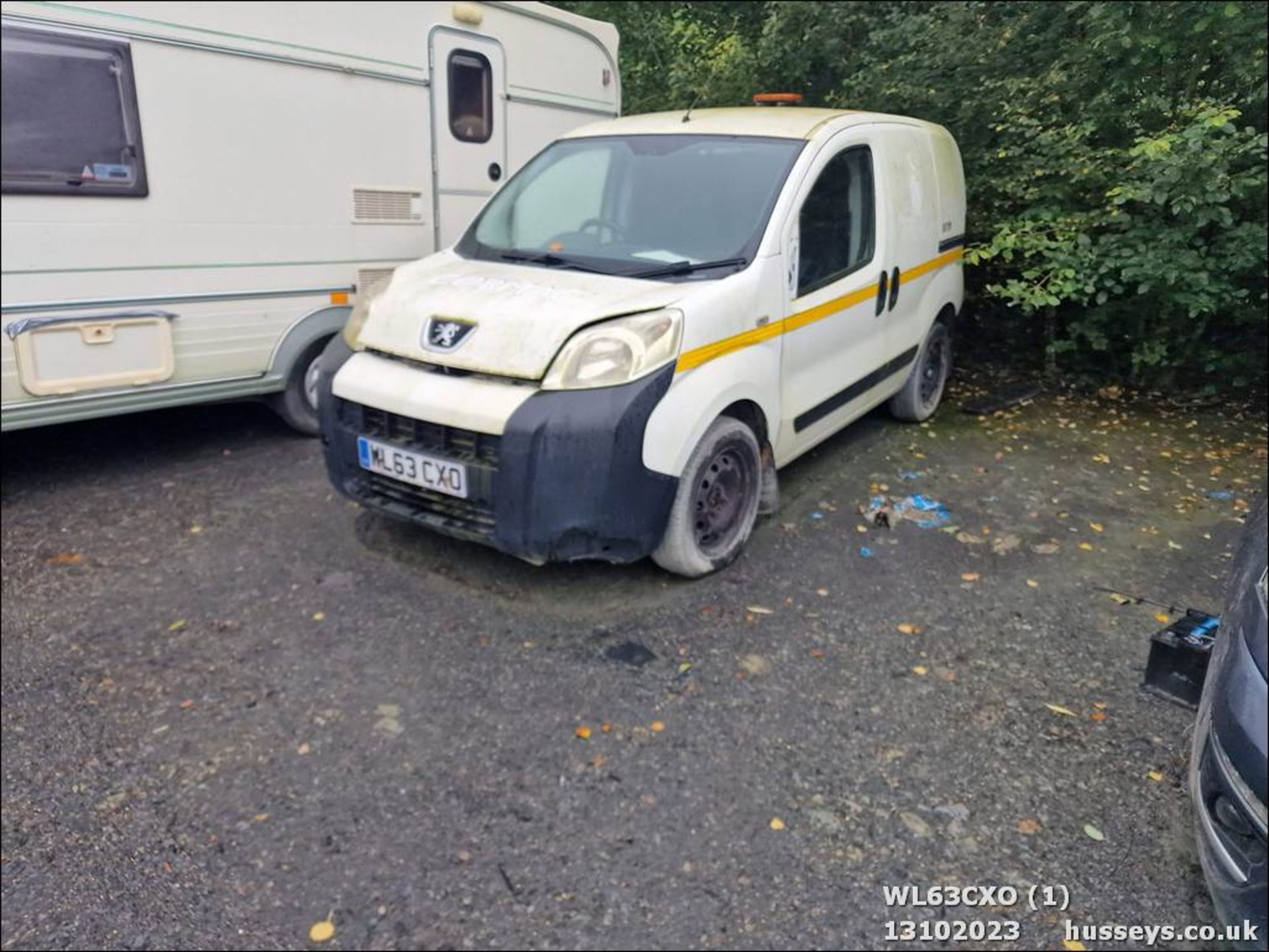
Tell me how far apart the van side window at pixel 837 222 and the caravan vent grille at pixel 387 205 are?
304cm

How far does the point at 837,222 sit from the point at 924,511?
161 cm

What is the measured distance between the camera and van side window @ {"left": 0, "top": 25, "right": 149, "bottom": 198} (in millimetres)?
4465

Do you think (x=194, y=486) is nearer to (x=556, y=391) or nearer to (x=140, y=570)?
(x=140, y=570)

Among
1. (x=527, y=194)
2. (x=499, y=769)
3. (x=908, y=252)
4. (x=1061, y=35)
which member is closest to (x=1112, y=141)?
(x=1061, y=35)

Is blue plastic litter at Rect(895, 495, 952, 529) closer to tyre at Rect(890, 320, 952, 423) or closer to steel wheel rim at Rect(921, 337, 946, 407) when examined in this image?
tyre at Rect(890, 320, 952, 423)

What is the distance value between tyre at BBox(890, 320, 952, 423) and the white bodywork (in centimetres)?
60

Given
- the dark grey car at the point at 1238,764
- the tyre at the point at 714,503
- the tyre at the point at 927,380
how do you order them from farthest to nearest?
the tyre at the point at 927,380 < the tyre at the point at 714,503 < the dark grey car at the point at 1238,764

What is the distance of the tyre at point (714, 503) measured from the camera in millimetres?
3889

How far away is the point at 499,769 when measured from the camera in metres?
2.89

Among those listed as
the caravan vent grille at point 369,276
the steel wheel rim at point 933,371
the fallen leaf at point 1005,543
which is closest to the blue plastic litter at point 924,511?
the fallen leaf at point 1005,543

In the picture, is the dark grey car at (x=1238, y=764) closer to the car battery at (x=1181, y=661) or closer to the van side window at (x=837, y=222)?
the car battery at (x=1181, y=661)

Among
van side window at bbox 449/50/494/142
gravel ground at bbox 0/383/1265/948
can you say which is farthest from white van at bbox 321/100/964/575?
van side window at bbox 449/50/494/142

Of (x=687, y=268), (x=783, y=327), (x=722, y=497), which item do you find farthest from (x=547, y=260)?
(x=722, y=497)

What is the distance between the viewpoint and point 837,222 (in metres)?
4.71
